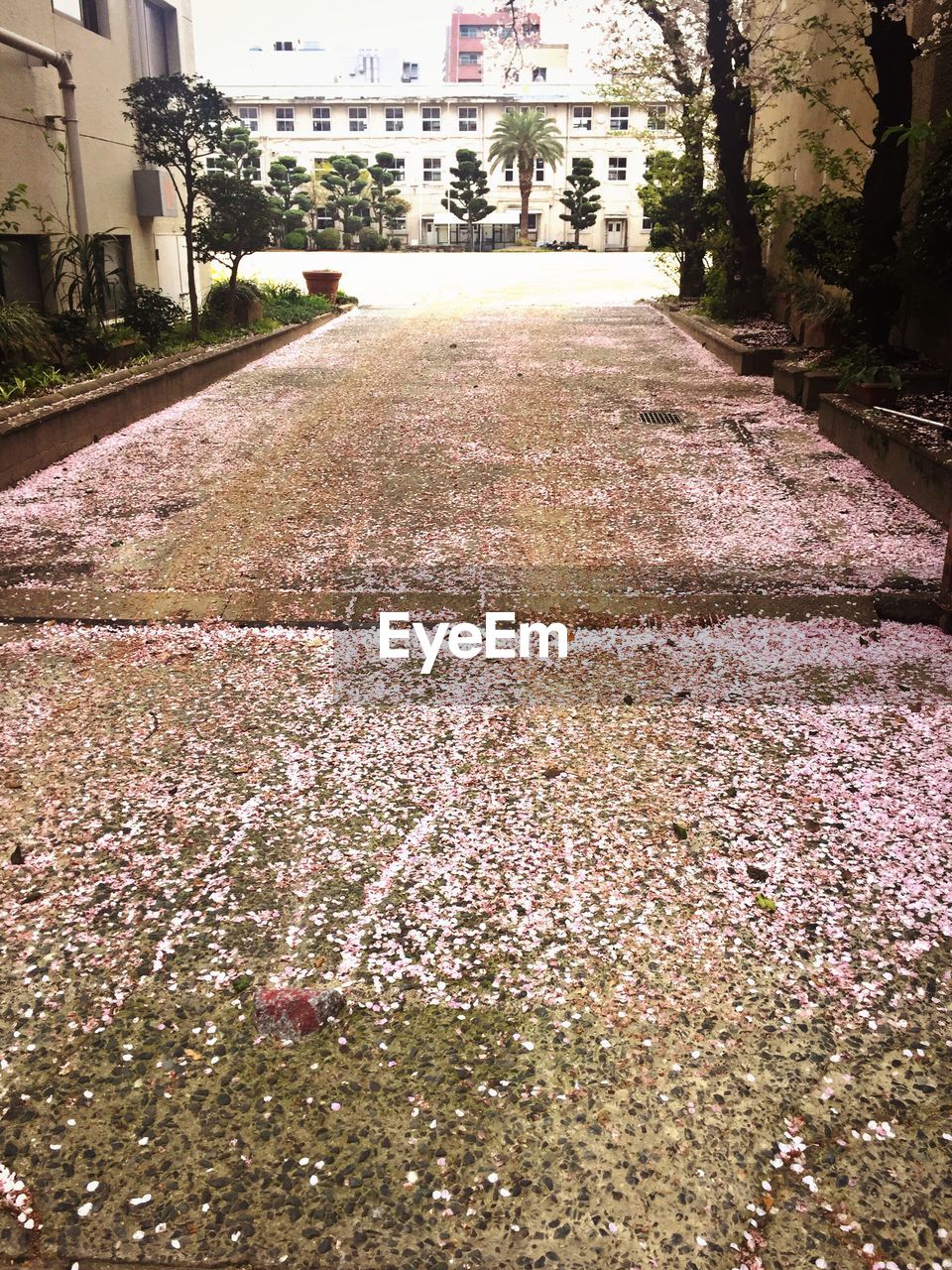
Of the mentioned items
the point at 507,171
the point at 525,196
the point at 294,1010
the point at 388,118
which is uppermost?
the point at 388,118

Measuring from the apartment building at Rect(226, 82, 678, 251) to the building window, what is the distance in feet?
140

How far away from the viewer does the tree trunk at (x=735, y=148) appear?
10969 millimetres

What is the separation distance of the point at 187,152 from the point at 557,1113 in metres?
11.7

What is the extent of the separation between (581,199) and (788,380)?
45.4 m

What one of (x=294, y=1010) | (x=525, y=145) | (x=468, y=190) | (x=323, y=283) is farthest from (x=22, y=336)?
(x=525, y=145)

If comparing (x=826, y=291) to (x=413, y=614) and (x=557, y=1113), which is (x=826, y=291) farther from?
(x=557, y=1113)

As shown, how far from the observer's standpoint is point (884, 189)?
7102 mm

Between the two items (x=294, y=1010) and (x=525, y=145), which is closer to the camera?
(x=294, y=1010)

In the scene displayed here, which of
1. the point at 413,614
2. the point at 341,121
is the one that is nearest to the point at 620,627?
the point at 413,614

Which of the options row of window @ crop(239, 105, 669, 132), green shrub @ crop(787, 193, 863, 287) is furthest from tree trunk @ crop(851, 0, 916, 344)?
row of window @ crop(239, 105, 669, 132)

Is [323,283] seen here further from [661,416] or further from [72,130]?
[661,416]

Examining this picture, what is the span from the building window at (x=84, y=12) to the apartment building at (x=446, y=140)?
140 feet

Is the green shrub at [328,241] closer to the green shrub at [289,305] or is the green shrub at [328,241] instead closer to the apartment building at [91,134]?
the green shrub at [289,305]
